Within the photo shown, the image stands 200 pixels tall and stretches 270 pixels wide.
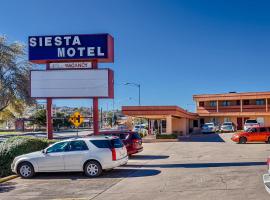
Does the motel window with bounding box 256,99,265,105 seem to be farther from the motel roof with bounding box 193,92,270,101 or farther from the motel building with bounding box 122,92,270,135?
the motel roof with bounding box 193,92,270,101

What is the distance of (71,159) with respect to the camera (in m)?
18.6

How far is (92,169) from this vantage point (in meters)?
18.5

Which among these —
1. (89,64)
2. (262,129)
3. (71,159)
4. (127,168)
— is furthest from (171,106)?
(71,159)

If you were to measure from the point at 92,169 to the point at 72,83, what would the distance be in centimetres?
1456

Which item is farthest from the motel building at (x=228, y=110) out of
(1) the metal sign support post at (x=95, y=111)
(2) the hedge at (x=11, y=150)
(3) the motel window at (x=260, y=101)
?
(2) the hedge at (x=11, y=150)

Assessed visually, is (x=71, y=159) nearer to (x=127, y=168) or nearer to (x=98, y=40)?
(x=127, y=168)

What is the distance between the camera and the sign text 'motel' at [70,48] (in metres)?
31.3

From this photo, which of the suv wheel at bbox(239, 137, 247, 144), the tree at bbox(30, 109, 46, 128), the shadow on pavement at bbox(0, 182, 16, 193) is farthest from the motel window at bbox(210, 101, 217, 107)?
the shadow on pavement at bbox(0, 182, 16, 193)

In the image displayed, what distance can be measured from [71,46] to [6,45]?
732 cm

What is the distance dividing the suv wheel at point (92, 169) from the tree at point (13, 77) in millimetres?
19179

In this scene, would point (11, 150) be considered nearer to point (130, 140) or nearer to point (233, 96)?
point (130, 140)

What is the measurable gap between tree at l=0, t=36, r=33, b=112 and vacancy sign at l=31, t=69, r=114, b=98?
3.73 meters

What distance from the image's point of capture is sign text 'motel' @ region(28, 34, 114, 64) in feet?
103

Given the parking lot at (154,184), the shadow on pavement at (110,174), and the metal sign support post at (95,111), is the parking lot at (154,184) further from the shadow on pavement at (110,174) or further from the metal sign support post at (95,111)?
the metal sign support post at (95,111)
